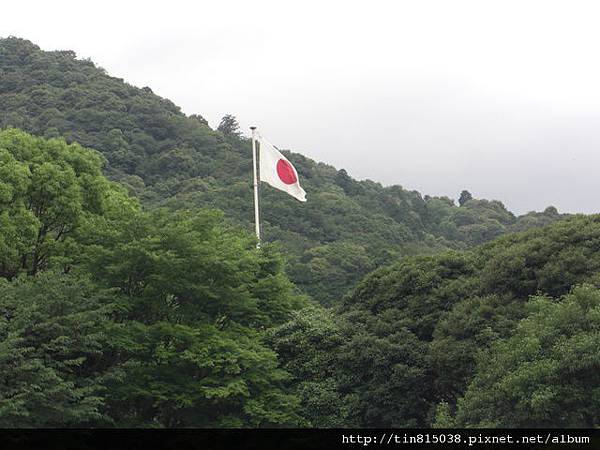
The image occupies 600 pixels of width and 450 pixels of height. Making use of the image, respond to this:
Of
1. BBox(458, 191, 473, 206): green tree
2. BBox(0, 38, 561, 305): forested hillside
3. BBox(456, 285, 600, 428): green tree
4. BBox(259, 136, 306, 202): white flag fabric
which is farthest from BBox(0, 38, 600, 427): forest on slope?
BBox(458, 191, 473, 206): green tree

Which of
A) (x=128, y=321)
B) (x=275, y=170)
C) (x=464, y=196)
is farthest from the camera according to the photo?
(x=464, y=196)

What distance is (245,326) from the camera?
85.9 feet

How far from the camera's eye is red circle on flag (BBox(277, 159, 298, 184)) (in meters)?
33.5

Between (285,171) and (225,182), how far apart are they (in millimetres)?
36212

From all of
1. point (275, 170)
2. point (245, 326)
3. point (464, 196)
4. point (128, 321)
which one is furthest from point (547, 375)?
point (464, 196)

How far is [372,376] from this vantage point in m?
23.1

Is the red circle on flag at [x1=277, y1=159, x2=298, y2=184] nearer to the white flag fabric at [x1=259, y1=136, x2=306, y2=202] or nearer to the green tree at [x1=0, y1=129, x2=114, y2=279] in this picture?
the white flag fabric at [x1=259, y1=136, x2=306, y2=202]

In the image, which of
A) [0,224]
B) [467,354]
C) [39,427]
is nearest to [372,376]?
[467,354]

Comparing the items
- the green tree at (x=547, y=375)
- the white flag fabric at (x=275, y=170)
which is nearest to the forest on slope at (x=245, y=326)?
the green tree at (x=547, y=375)

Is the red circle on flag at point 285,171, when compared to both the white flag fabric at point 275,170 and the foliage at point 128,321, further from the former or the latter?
the foliage at point 128,321

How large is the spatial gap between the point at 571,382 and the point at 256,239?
45.2ft

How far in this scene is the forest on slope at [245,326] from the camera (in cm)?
1908

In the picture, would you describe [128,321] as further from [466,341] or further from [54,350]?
[466,341]

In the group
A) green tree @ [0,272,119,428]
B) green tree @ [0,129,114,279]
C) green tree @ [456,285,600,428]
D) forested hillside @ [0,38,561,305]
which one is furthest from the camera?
forested hillside @ [0,38,561,305]
